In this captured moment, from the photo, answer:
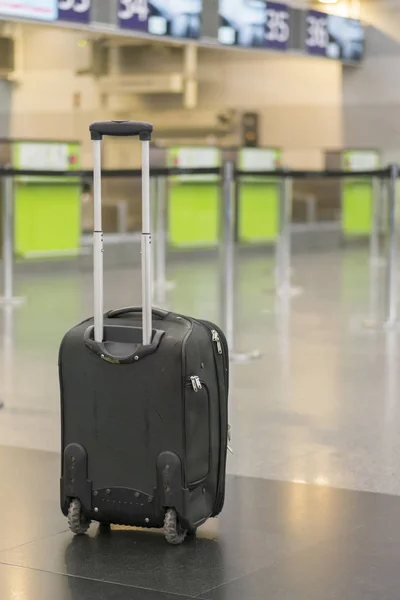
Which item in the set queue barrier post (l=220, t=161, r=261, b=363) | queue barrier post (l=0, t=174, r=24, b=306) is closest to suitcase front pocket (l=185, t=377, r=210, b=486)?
queue barrier post (l=220, t=161, r=261, b=363)

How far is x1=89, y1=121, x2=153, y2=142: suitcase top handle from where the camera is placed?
3430 millimetres

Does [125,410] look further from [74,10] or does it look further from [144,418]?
[74,10]

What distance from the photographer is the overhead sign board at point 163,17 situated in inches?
538

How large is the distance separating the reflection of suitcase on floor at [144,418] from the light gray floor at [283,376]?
34.3 inches

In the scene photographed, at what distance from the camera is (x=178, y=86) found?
758 inches

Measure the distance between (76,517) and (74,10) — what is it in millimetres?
10163

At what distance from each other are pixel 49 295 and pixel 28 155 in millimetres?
2080

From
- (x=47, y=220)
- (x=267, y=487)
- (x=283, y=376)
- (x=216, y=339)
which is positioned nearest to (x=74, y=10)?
(x=47, y=220)

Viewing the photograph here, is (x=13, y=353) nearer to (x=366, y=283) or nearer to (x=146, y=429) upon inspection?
(x=146, y=429)

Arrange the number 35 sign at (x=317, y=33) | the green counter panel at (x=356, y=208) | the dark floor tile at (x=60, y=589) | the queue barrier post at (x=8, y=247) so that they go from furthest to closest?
1. the number 35 sign at (x=317, y=33)
2. the green counter panel at (x=356, y=208)
3. the queue barrier post at (x=8, y=247)
4. the dark floor tile at (x=60, y=589)

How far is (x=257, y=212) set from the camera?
47.9 ft

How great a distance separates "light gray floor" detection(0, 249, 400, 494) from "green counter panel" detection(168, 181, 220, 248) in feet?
4.45

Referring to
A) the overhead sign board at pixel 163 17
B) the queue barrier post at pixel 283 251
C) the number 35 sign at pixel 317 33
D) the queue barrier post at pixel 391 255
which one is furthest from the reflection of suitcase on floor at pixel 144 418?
the number 35 sign at pixel 317 33

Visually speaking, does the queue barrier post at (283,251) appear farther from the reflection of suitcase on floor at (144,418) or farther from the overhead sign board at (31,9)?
the reflection of suitcase on floor at (144,418)
